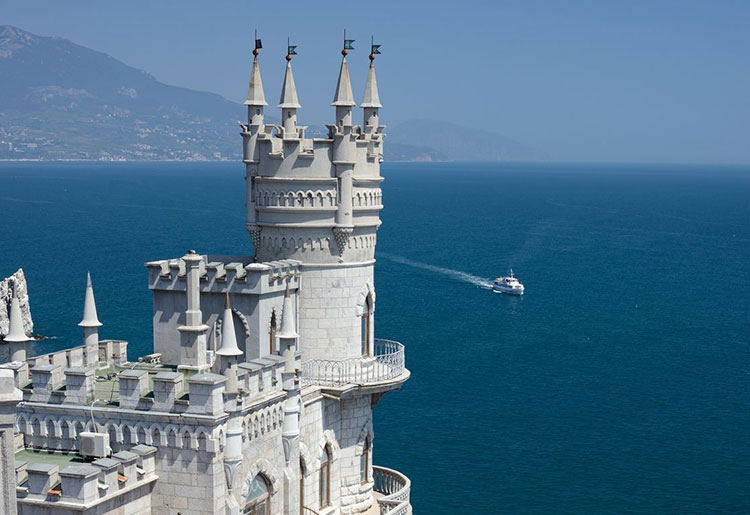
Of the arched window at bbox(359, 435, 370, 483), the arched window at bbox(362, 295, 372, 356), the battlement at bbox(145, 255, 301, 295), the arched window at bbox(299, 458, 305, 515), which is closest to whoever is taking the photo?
the battlement at bbox(145, 255, 301, 295)

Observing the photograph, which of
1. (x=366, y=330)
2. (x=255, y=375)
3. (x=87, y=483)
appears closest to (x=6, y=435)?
(x=87, y=483)

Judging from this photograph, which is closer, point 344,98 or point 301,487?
point 301,487

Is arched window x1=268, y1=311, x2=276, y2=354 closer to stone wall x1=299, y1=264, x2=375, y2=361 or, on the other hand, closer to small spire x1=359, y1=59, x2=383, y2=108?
stone wall x1=299, y1=264, x2=375, y2=361

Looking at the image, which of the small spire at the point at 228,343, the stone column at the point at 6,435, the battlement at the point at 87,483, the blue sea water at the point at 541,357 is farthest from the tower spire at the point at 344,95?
the blue sea water at the point at 541,357

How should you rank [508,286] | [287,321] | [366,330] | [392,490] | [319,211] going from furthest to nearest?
[508,286], [392,490], [366,330], [319,211], [287,321]

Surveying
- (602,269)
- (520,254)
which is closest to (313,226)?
(602,269)

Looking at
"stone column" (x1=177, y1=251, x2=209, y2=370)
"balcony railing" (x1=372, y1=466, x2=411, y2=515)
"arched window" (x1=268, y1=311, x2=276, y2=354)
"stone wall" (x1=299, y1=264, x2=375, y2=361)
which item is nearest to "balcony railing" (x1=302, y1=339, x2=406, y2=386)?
"stone wall" (x1=299, y1=264, x2=375, y2=361)

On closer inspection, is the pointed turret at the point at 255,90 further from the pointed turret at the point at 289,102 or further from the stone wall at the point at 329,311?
the stone wall at the point at 329,311

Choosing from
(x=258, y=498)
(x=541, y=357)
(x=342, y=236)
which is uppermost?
(x=342, y=236)

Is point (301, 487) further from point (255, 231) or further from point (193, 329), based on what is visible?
point (255, 231)
